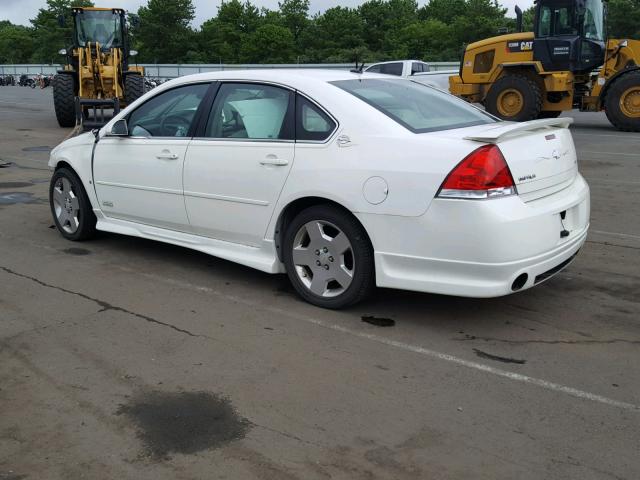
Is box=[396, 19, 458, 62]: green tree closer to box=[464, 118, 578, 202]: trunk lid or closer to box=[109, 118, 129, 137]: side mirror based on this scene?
box=[109, 118, 129, 137]: side mirror

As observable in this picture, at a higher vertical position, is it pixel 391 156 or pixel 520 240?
pixel 391 156

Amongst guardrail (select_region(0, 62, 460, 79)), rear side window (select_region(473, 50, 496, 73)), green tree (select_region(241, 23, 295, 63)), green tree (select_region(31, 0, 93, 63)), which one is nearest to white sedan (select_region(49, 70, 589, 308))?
rear side window (select_region(473, 50, 496, 73))

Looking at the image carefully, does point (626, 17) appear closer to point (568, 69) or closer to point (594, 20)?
point (594, 20)

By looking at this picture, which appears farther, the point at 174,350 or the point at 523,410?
the point at 174,350

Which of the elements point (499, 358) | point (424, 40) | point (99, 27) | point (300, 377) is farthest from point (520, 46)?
point (424, 40)

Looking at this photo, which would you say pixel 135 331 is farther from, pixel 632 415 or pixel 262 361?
pixel 632 415

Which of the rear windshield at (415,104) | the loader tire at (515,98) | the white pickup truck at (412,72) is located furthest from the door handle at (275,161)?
the white pickup truck at (412,72)

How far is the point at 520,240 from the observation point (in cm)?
421

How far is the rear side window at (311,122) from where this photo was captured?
4825 mm

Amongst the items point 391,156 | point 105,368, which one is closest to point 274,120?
point 391,156

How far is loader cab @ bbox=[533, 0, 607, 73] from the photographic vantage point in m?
16.2

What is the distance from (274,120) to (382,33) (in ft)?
257

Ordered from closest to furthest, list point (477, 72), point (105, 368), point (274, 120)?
point (105, 368)
point (274, 120)
point (477, 72)

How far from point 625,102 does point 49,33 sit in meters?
100
